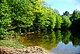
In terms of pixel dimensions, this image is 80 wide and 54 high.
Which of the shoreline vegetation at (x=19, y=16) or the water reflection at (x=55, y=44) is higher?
the shoreline vegetation at (x=19, y=16)

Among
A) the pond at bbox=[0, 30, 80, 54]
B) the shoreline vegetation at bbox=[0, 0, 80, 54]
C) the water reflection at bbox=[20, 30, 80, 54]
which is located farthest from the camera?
the shoreline vegetation at bbox=[0, 0, 80, 54]

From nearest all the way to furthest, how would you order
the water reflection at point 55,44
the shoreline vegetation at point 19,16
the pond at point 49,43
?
the pond at point 49,43
the water reflection at point 55,44
the shoreline vegetation at point 19,16

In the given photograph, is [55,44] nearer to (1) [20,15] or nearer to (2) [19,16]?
(2) [19,16]

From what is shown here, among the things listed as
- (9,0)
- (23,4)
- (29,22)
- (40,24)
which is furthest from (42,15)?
(9,0)

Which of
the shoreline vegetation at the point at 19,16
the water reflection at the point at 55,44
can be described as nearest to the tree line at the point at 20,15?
the shoreline vegetation at the point at 19,16

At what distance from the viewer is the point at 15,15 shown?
51.8 metres

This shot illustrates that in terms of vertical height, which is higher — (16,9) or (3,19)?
(16,9)

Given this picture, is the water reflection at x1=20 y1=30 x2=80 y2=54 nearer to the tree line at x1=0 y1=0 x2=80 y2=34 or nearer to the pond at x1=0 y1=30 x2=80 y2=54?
the pond at x1=0 y1=30 x2=80 y2=54

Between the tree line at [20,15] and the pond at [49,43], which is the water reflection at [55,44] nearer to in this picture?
the pond at [49,43]

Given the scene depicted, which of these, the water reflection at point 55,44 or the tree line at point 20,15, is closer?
the water reflection at point 55,44

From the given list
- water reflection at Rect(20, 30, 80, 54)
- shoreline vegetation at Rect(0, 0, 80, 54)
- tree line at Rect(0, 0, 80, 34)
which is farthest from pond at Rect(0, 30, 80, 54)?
tree line at Rect(0, 0, 80, 34)

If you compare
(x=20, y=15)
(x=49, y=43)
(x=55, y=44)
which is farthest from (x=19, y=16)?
(x=55, y=44)

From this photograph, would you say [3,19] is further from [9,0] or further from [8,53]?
[8,53]

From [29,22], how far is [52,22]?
109 ft
